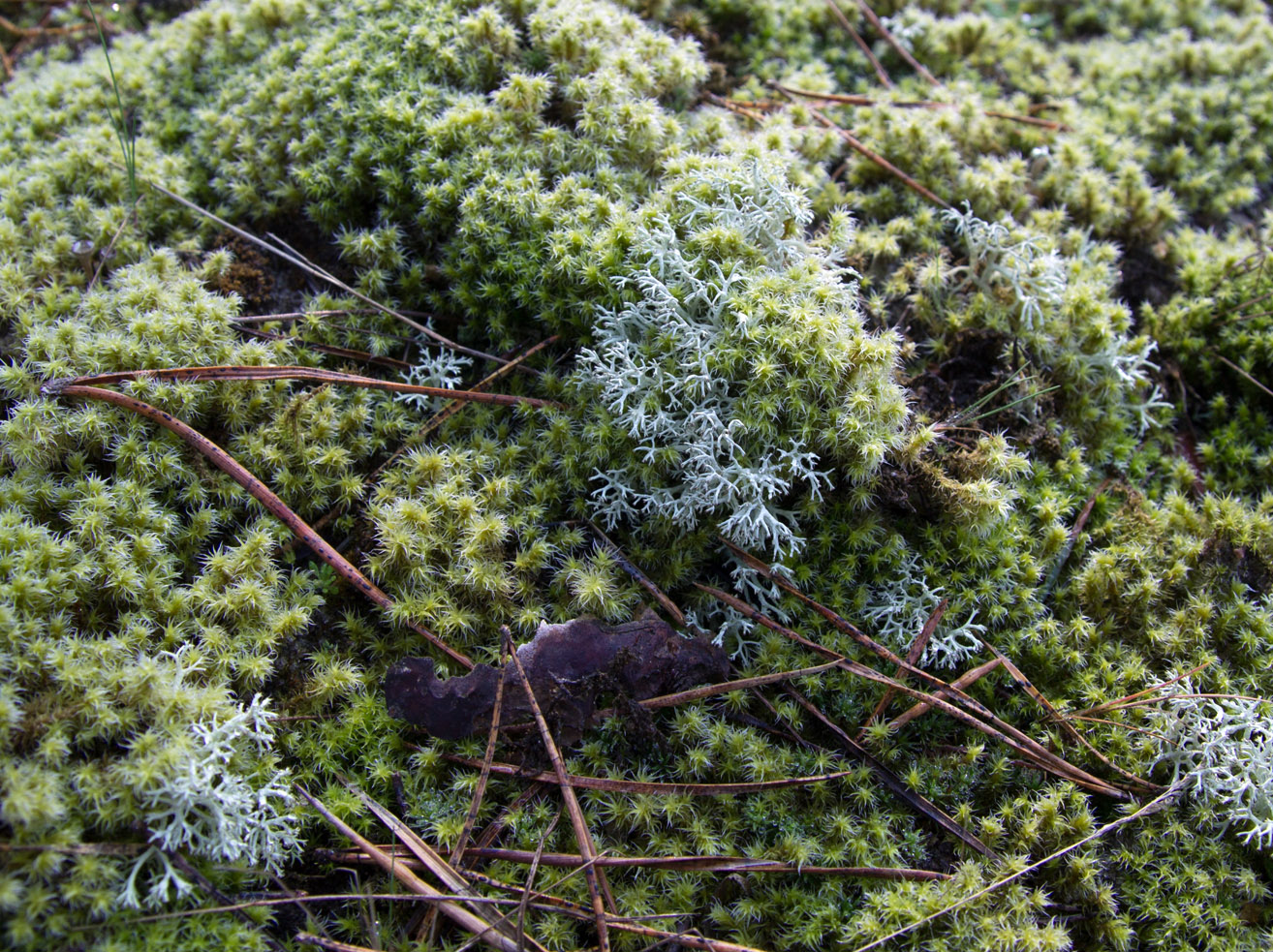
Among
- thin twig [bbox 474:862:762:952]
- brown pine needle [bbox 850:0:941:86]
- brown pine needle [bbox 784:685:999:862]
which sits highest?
brown pine needle [bbox 850:0:941:86]

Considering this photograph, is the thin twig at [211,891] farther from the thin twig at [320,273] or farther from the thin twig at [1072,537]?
the thin twig at [1072,537]

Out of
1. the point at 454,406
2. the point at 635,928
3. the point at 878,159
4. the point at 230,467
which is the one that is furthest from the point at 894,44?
the point at 635,928

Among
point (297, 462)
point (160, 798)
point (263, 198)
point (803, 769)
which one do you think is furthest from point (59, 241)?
point (803, 769)

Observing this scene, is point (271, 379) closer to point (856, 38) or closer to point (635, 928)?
point (635, 928)

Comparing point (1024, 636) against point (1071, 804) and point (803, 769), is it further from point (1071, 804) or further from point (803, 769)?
point (803, 769)

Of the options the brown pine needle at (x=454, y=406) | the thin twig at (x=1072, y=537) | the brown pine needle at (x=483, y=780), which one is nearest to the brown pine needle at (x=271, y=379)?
the brown pine needle at (x=454, y=406)

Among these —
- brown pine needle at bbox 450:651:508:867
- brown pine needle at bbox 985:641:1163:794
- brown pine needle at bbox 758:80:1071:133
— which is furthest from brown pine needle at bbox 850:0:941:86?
brown pine needle at bbox 450:651:508:867

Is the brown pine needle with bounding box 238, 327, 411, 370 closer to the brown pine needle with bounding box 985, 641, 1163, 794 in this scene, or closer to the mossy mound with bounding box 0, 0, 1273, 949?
the mossy mound with bounding box 0, 0, 1273, 949
